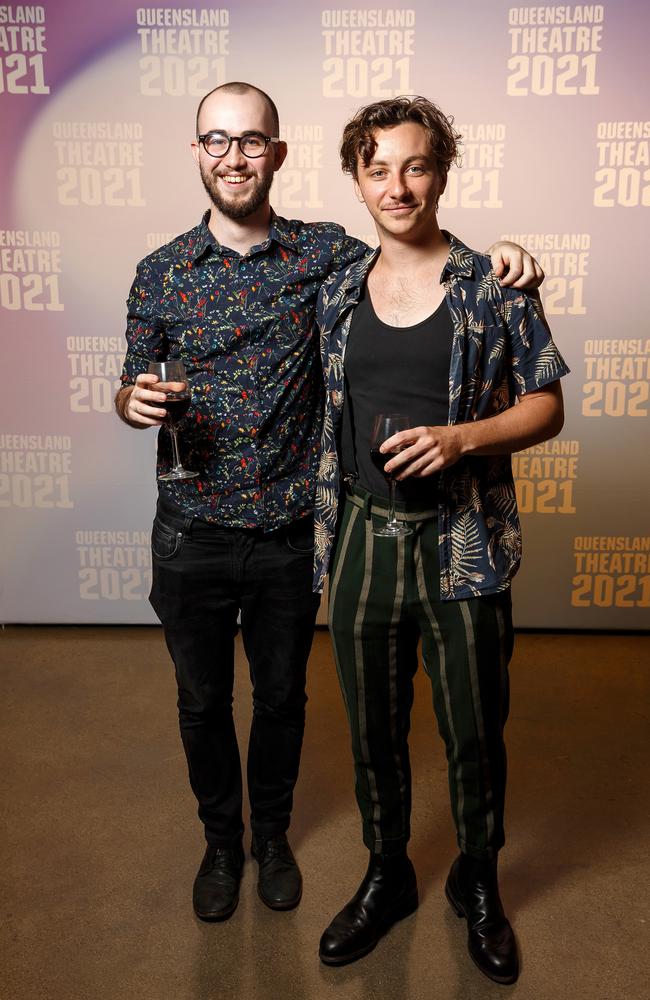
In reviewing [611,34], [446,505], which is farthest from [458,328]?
[611,34]

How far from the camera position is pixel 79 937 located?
7.17 ft

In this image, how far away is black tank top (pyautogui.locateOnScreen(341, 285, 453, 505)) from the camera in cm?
184

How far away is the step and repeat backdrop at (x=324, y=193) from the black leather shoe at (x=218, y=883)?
1.87 m

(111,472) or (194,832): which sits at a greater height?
(111,472)

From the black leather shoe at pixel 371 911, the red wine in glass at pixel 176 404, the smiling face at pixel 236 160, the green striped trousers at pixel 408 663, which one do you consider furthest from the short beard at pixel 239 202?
the black leather shoe at pixel 371 911

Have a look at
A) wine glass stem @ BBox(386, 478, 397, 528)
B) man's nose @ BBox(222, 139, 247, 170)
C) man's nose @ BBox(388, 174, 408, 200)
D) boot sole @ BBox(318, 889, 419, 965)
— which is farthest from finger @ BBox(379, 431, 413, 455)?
boot sole @ BBox(318, 889, 419, 965)

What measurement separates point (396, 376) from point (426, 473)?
0.79 feet

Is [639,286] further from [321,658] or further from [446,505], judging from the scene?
[446,505]

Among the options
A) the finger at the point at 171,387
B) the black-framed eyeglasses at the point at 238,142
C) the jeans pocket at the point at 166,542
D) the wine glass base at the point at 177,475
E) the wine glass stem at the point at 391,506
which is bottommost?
the jeans pocket at the point at 166,542

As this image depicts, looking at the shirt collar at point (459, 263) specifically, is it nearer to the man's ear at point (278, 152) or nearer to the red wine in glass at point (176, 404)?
the man's ear at point (278, 152)

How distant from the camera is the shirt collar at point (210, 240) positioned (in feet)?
6.72

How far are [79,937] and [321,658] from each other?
1792 mm

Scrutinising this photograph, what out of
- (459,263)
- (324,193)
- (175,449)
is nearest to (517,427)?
(459,263)

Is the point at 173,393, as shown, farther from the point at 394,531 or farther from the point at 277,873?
the point at 277,873
